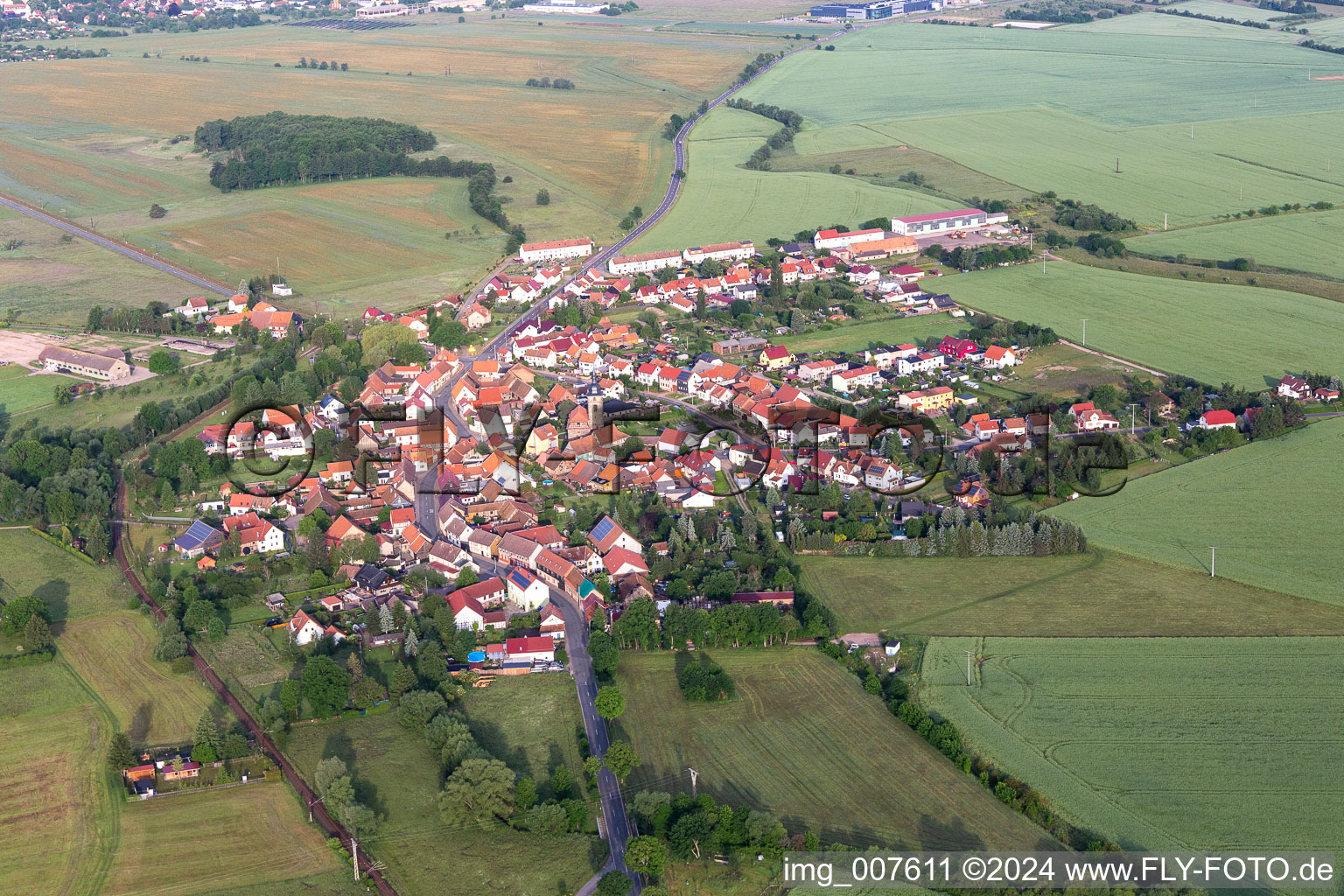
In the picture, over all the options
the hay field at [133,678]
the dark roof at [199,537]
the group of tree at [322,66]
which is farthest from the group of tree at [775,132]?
the hay field at [133,678]

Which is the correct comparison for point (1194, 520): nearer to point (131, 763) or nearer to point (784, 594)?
point (784, 594)

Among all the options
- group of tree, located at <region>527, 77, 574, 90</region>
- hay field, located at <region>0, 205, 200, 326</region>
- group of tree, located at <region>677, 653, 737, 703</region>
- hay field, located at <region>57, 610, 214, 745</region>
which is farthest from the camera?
group of tree, located at <region>527, 77, 574, 90</region>

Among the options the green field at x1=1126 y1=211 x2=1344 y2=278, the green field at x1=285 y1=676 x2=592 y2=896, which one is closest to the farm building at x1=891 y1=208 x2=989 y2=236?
the green field at x1=1126 y1=211 x2=1344 y2=278

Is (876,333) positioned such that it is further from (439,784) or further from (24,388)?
(24,388)

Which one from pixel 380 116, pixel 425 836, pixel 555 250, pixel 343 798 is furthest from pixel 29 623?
pixel 380 116

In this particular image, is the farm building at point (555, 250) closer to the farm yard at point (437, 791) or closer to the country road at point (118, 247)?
the country road at point (118, 247)

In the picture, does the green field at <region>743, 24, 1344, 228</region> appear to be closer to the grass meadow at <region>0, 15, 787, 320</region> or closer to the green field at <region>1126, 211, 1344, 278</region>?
the green field at <region>1126, 211, 1344, 278</region>
